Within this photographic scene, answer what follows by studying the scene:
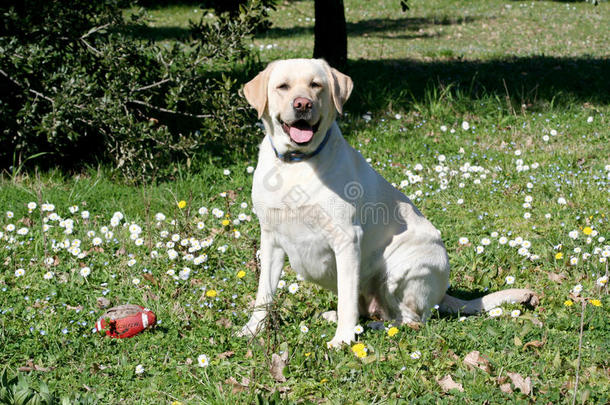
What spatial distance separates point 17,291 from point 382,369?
254 centimetres

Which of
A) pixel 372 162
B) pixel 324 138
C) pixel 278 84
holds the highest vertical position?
pixel 278 84

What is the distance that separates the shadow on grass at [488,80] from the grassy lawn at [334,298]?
73 mm

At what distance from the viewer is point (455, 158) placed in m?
6.39

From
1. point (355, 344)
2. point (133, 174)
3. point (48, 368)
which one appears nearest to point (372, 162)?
point (133, 174)

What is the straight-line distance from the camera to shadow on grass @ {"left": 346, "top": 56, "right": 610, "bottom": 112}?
8.17 meters

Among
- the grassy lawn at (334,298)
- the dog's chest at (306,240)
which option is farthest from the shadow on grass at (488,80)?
the dog's chest at (306,240)

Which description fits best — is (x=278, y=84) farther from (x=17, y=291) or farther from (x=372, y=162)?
(x=372, y=162)

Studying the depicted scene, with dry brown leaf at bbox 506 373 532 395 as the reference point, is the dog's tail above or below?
below

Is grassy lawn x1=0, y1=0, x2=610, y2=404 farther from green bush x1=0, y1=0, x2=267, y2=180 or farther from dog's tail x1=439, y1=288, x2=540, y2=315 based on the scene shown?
green bush x1=0, y1=0, x2=267, y2=180

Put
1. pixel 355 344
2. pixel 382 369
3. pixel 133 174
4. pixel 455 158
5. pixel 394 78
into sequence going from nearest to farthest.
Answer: pixel 382 369
pixel 355 344
pixel 133 174
pixel 455 158
pixel 394 78

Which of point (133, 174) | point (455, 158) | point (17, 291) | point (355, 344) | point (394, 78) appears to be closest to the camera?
point (355, 344)

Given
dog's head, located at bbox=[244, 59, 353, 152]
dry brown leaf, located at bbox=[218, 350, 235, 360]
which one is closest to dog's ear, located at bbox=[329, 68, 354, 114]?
dog's head, located at bbox=[244, 59, 353, 152]

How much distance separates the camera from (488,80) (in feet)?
30.8

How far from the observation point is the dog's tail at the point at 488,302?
383 cm
